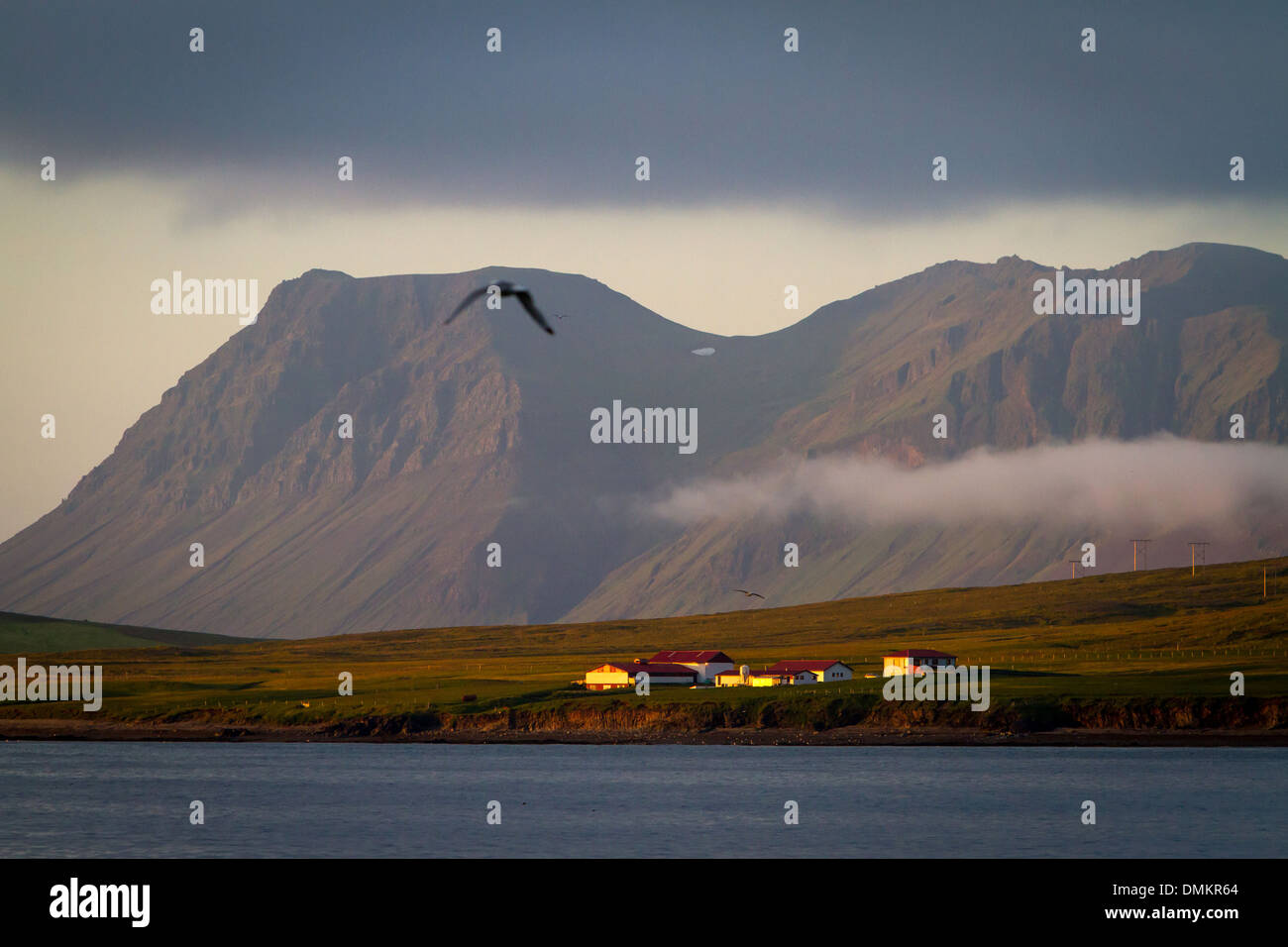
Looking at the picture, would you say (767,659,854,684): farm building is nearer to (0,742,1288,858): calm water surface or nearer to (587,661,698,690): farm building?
(587,661,698,690): farm building

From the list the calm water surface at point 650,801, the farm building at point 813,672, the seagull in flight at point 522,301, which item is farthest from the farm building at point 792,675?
the seagull in flight at point 522,301

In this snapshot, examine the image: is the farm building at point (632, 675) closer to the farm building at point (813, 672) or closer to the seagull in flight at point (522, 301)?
the farm building at point (813, 672)

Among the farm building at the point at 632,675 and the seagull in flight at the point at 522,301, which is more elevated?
the seagull in flight at the point at 522,301

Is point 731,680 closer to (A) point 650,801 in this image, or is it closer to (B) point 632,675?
(B) point 632,675

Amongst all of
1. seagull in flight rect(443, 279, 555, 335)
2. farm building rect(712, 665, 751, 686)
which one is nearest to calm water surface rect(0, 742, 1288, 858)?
farm building rect(712, 665, 751, 686)

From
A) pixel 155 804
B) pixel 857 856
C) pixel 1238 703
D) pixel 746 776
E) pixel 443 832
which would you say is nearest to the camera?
pixel 857 856
